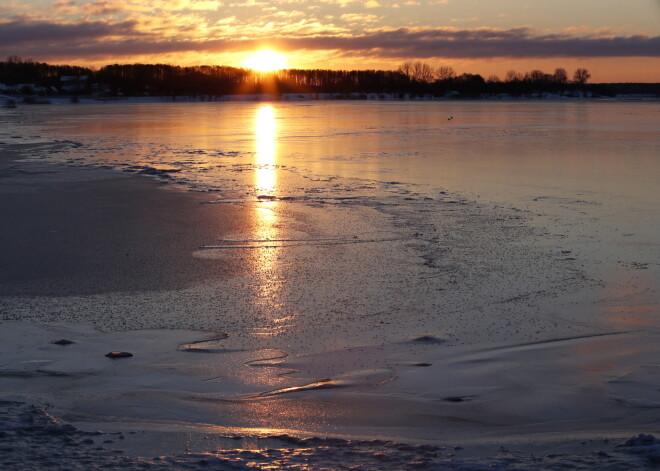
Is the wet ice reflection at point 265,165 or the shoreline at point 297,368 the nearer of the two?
the shoreline at point 297,368

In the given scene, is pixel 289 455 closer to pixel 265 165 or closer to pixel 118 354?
pixel 118 354

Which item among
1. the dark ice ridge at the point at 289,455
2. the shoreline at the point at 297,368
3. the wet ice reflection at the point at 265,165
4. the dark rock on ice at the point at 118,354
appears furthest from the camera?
the wet ice reflection at the point at 265,165

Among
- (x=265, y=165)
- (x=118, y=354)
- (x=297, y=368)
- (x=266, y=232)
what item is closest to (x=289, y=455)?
(x=297, y=368)

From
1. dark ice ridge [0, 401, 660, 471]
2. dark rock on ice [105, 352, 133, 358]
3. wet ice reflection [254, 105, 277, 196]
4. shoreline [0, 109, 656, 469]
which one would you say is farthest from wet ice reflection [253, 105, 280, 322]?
dark ice ridge [0, 401, 660, 471]

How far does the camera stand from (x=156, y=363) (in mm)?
3600

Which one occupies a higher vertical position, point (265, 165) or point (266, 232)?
point (265, 165)

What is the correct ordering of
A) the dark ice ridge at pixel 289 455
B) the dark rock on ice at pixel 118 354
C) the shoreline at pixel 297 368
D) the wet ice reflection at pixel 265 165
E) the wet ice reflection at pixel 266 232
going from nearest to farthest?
the dark ice ridge at pixel 289 455 → the shoreline at pixel 297 368 → the dark rock on ice at pixel 118 354 → the wet ice reflection at pixel 266 232 → the wet ice reflection at pixel 265 165

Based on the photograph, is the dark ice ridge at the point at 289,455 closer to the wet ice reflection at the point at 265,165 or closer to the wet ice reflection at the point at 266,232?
the wet ice reflection at the point at 266,232

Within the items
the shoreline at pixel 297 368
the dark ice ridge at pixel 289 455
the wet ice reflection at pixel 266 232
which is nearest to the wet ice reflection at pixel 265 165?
the wet ice reflection at pixel 266 232

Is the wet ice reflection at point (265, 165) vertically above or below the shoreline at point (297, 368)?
above

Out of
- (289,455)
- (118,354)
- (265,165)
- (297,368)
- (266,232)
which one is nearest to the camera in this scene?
(289,455)

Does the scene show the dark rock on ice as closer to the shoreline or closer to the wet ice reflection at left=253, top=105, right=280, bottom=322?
the shoreline

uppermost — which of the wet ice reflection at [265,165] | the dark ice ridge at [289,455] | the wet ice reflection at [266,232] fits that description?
the wet ice reflection at [265,165]

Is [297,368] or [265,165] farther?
[265,165]
